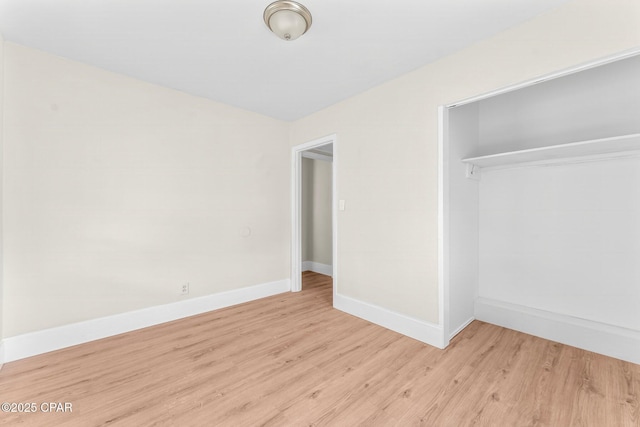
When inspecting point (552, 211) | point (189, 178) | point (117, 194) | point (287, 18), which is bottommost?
point (552, 211)

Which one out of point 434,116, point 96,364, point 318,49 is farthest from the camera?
point 434,116

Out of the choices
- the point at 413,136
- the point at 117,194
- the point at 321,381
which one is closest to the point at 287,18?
the point at 413,136

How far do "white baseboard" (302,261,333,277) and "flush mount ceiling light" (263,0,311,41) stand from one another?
3862mm

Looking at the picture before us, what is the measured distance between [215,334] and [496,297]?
2.93m

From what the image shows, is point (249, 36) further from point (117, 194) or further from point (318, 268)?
point (318, 268)

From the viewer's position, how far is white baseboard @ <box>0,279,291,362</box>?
2.09 meters

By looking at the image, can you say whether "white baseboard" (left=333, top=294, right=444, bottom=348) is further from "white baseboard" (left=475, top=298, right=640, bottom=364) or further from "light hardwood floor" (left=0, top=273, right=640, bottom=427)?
"white baseboard" (left=475, top=298, right=640, bottom=364)

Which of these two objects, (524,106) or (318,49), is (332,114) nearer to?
(318,49)

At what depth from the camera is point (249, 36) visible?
1.99 m

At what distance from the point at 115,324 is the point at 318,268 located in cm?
329

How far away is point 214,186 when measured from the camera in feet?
10.5

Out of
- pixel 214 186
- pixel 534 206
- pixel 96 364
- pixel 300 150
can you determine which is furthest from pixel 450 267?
pixel 96 364

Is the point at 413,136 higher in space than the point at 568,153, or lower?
higher

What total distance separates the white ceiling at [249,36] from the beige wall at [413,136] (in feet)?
0.50
